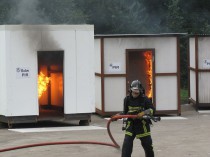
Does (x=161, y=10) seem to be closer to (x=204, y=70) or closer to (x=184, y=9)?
(x=184, y=9)

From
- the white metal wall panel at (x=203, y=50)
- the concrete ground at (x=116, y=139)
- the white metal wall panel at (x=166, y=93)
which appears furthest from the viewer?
the white metal wall panel at (x=203, y=50)

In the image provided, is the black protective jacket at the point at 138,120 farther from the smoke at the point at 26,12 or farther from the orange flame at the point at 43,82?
the smoke at the point at 26,12

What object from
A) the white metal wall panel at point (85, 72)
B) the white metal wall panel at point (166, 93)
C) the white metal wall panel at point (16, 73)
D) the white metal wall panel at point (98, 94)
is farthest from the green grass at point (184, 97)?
the white metal wall panel at point (16, 73)

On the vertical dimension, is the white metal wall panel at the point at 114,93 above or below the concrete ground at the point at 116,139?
above

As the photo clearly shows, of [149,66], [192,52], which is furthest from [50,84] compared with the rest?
[192,52]

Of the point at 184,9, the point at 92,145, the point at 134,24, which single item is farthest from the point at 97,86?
the point at 184,9

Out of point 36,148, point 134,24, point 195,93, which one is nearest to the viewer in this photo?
point 36,148

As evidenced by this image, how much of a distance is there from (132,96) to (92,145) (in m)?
3.11

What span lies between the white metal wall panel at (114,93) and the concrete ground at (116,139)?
533 mm

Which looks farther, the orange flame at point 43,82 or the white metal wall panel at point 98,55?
the white metal wall panel at point 98,55

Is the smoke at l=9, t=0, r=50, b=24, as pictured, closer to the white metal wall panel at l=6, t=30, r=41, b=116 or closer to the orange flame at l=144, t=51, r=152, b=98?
the orange flame at l=144, t=51, r=152, b=98

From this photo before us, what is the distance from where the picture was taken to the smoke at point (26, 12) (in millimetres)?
25875

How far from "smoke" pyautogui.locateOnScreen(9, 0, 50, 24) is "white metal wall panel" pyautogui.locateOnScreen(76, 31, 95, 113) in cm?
914

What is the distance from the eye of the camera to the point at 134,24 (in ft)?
104
